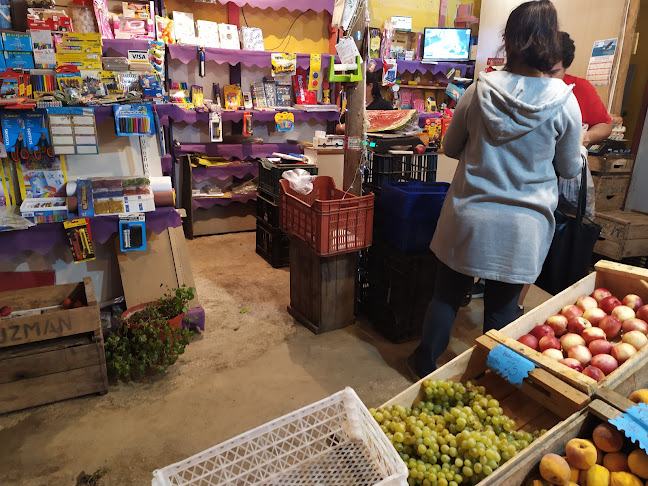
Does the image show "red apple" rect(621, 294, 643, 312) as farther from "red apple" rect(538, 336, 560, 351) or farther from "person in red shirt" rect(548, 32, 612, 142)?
"person in red shirt" rect(548, 32, 612, 142)

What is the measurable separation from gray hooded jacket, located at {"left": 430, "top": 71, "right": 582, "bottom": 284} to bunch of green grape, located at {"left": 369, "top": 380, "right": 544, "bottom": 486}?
715 millimetres

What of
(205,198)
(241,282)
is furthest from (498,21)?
(241,282)

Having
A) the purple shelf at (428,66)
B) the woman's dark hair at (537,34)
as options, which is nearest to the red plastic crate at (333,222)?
the woman's dark hair at (537,34)

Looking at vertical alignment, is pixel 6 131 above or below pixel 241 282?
above

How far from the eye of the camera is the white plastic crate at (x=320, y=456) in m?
1.15

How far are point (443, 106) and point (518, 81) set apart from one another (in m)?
4.83

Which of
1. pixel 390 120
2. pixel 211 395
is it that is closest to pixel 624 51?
pixel 390 120

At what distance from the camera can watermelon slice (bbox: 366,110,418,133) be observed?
3.34 m

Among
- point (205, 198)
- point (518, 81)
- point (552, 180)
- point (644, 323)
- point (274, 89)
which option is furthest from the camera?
point (274, 89)

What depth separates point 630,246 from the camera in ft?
12.3

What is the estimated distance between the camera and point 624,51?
13.1ft

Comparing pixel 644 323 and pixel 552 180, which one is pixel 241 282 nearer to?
pixel 552 180

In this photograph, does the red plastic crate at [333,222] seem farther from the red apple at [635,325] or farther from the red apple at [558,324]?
the red apple at [635,325]

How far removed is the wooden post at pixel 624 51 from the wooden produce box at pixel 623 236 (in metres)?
1.05
